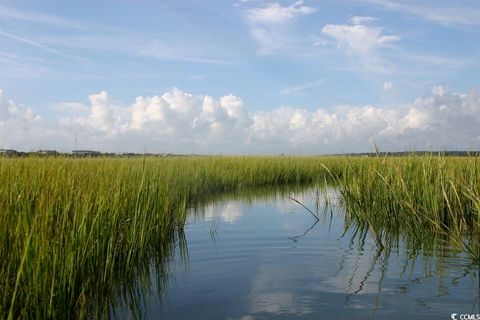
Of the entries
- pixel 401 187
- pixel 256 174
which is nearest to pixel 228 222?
pixel 401 187

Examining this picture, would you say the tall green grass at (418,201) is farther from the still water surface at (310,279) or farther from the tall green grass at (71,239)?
the tall green grass at (71,239)

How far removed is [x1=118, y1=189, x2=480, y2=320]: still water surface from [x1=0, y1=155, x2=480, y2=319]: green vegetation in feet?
1.22

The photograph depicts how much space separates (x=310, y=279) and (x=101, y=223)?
9.19 ft

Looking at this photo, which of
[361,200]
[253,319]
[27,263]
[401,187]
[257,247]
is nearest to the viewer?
[27,263]

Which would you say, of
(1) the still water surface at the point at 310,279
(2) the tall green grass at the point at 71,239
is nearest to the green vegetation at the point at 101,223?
(2) the tall green grass at the point at 71,239

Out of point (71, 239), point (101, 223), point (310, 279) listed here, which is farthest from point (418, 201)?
point (71, 239)

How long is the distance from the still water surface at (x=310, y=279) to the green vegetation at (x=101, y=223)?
373mm

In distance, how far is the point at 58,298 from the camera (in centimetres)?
361

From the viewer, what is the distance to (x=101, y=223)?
4.97 metres

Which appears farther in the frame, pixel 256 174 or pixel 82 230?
pixel 256 174

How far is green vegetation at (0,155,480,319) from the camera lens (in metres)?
3.53

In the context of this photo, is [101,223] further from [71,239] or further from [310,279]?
[310,279]

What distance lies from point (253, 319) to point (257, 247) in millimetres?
3454

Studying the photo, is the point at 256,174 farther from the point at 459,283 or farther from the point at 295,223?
the point at 459,283
